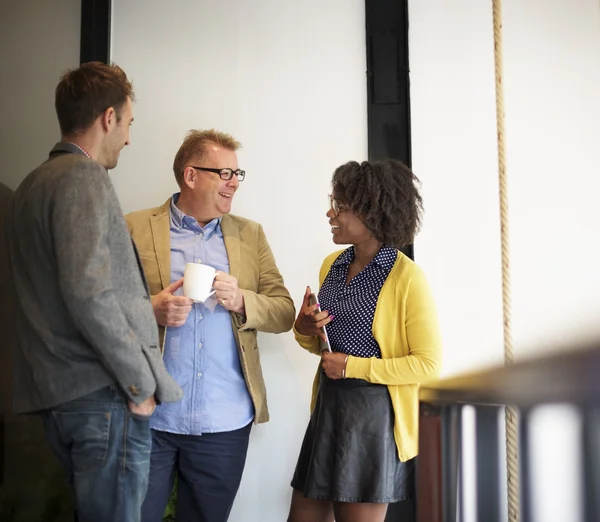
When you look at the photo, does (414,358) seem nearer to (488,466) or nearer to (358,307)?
(358,307)

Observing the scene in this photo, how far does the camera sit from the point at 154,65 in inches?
99.2

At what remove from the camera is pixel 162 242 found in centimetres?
200

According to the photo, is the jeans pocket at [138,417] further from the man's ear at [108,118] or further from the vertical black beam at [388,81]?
the vertical black beam at [388,81]

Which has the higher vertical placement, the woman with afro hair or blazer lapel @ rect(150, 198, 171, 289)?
blazer lapel @ rect(150, 198, 171, 289)

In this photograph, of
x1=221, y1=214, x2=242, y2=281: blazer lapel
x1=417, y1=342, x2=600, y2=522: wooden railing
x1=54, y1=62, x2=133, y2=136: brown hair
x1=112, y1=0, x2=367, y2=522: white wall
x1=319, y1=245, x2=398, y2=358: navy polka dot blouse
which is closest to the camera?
x1=54, y1=62, x2=133, y2=136: brown hair

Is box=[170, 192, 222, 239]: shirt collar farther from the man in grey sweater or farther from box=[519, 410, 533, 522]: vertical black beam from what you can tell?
box=[519, 410, 533, 522]: vertical black beam

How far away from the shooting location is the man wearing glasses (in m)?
1.89

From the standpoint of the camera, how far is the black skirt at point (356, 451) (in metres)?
1.72

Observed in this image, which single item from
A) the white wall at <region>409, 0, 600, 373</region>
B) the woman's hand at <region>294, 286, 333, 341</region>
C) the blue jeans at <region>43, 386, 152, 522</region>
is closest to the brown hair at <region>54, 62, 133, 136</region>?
the blue jeans at <region>43, 386, 152, 522</region>

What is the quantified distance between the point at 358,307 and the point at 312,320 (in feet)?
0.47

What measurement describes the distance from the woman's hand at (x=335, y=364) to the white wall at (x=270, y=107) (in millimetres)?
616

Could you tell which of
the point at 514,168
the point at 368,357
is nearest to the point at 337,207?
the point at 368,357

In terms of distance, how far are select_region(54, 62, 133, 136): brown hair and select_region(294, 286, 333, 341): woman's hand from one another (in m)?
0.78

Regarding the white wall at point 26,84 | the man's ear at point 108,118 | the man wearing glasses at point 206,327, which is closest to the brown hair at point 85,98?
the man's ear at point 108,118
